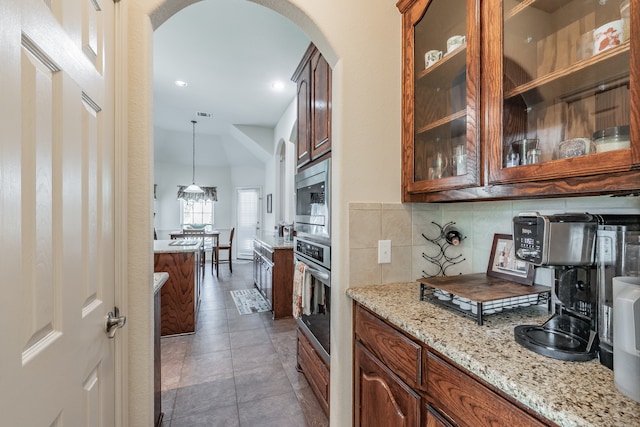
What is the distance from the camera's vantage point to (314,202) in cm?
182

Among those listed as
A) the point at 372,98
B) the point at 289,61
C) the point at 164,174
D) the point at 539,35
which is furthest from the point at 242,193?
the point at 539,35

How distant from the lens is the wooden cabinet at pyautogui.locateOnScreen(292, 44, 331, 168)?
1702 millimetres

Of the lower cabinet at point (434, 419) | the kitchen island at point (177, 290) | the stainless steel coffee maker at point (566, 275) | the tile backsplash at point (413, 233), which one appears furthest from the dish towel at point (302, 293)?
the kitchen island at point (177, 290)

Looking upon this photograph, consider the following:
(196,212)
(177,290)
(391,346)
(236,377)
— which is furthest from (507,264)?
(196,212)

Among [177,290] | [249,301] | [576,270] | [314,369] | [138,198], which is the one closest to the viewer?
[576,270]

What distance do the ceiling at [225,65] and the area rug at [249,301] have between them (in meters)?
3.07

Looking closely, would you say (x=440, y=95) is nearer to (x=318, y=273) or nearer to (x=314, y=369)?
(x=318, y=273)

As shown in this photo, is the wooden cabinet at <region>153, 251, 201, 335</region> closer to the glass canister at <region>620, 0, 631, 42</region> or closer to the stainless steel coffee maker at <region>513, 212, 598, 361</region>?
the stainless steel coffee maker at <region>513, 212, 598, 361</region>

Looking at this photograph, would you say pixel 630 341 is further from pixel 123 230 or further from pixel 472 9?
pixel 123 230

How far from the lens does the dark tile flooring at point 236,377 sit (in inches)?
72.9

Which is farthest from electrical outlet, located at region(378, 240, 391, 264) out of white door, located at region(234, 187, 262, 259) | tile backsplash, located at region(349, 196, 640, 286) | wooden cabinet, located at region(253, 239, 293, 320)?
white door, located at region(234, 187, 262, 259)

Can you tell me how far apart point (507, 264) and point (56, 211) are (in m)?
1.64

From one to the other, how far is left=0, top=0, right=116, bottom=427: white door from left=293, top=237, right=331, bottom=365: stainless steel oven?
99cm

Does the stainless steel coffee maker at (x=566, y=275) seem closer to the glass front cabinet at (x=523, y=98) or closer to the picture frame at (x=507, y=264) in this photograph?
the glass front cabinet at (x=523, y=98)
